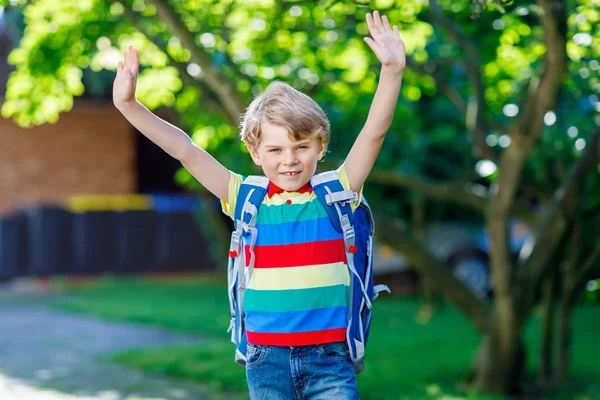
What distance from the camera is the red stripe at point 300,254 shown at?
3.10m

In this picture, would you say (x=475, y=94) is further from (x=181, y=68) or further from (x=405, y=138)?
(x=405, y=138)

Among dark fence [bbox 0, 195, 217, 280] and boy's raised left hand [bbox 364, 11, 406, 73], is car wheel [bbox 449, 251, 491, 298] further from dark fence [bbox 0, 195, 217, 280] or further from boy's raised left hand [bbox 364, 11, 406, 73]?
boy's raised left hand [bbox 364, 11, 406, 73]

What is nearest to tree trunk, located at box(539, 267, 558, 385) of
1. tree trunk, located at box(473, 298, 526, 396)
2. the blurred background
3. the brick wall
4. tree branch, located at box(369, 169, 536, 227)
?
the blurred background

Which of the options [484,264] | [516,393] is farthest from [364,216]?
[484,264]

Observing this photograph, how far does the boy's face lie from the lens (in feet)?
10.1

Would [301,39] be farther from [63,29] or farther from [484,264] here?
[484,264]

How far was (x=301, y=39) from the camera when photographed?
293 inches

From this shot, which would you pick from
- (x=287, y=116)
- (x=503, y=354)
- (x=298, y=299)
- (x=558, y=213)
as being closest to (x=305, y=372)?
(x=298, y=299)

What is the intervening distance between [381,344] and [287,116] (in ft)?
22.2

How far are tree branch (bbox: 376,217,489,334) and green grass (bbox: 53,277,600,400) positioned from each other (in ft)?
1.95

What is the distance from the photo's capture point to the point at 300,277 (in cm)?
310

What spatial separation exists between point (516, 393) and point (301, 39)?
10.0 ft

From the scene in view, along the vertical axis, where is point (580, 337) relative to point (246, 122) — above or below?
below

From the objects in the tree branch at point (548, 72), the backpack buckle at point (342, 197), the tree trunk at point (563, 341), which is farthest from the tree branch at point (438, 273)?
the backpack buckle at point (342, 197)
